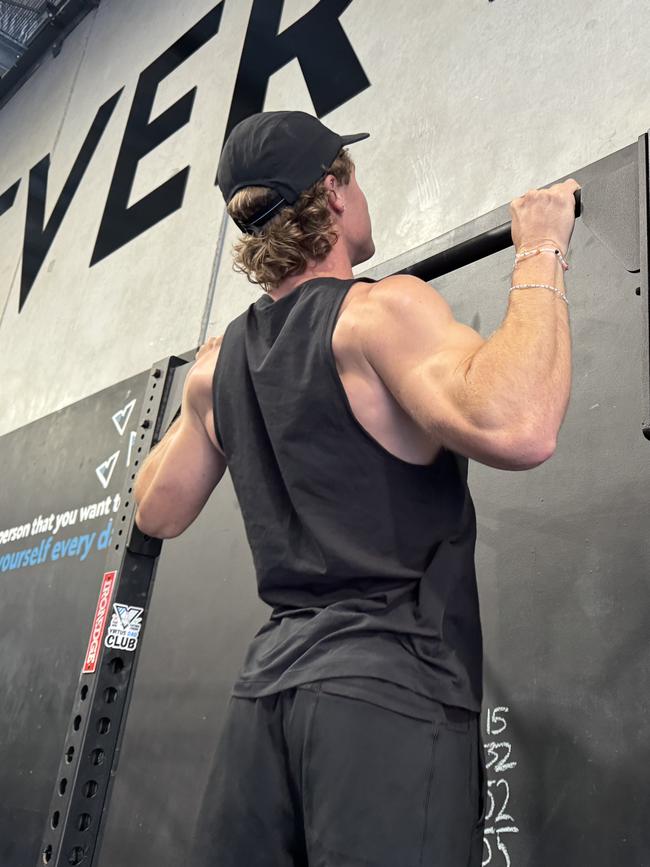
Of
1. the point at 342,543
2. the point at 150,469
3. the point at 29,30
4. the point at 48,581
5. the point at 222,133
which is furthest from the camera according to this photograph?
the point at 29,30

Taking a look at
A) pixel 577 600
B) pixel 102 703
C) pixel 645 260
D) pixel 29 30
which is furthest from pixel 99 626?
pixel 29 30

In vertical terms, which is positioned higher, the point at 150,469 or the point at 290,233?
the point at 290,233

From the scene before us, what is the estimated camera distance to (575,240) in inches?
65.1

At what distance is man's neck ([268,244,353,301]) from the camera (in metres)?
1.23

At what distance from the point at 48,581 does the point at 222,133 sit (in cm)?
184

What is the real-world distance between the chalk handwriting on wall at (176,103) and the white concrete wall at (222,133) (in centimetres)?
5

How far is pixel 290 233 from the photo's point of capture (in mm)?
1214

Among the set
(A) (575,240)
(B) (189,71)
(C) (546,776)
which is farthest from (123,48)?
(C) (546,776)

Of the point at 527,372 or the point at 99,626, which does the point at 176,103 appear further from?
the point at 527,372

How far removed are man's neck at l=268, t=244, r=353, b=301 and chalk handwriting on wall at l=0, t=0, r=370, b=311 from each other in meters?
1.71

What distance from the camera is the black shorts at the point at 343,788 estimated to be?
87 cm

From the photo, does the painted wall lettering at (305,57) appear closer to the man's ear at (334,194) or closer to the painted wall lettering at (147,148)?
the painted wall lettering at (147,148)

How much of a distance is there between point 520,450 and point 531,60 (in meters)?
1.61

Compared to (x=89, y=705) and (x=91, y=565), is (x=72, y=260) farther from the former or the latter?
(x=89, y=705)
